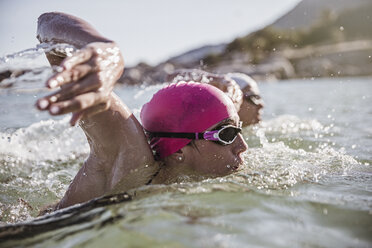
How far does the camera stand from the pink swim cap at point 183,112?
10.3ft

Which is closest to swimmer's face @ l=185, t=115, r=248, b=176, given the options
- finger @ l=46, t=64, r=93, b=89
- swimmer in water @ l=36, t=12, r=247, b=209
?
swimmer in water @ l=36, t=12, r=247, b=209

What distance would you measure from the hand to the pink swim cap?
1.10 meters

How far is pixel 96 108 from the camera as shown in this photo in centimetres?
199

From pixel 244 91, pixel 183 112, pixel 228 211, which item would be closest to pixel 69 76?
pixel 228 211

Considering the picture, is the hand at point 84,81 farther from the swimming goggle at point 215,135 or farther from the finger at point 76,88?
the swimming goggle at point 215,135

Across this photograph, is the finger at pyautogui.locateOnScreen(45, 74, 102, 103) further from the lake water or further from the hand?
the lake water

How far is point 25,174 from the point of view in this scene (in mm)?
5184

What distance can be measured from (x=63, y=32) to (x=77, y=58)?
766 millimetres

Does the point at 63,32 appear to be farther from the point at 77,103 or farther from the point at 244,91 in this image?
the point at 244,91

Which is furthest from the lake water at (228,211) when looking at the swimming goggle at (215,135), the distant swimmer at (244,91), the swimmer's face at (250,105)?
the swimmer's face at (250,105)

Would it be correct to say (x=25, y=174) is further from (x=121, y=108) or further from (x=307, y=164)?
(x=307, y=164)

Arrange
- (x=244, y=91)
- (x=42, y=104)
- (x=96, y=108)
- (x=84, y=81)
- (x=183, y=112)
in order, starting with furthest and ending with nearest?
(x=244, y=91) < (x=183, y=112) < (x=96, y=108) < (x=84, y=81) < (x=42, y=104)

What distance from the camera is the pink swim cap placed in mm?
3141

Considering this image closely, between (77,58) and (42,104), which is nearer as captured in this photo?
(42,104)
